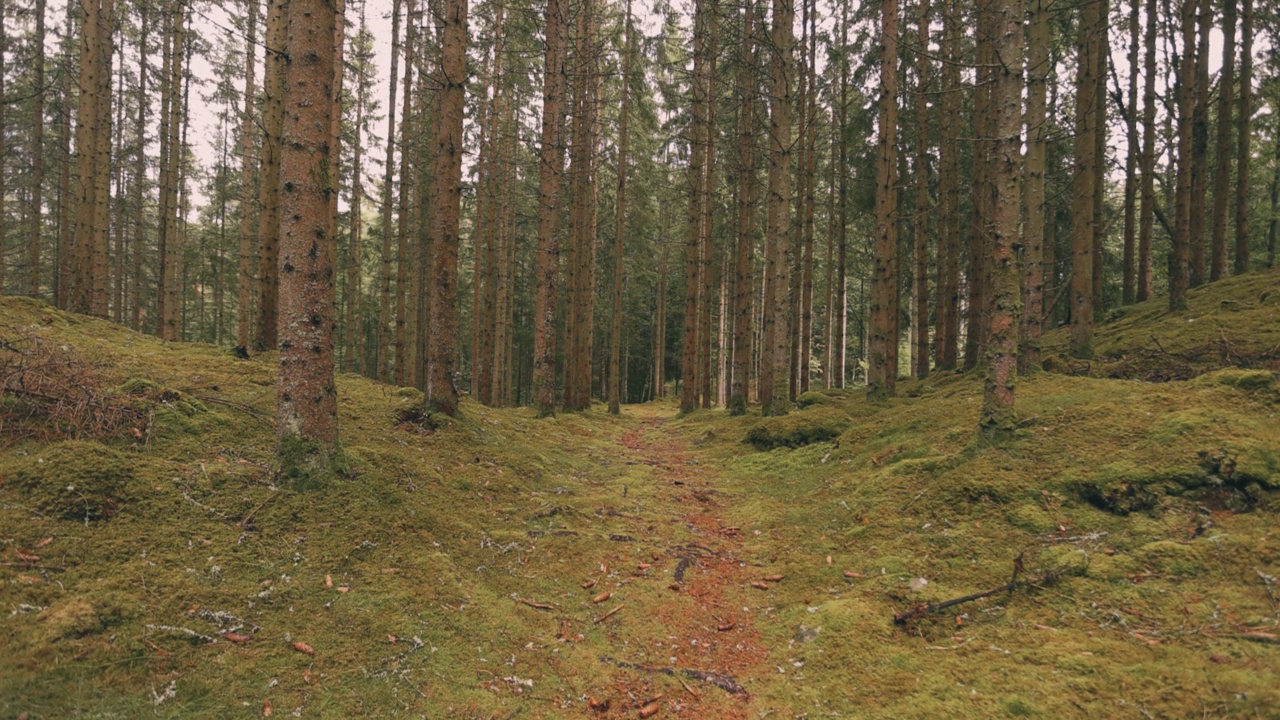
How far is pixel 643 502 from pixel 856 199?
15303 mm

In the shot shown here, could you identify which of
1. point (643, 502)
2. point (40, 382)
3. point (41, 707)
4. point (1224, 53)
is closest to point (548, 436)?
point (643, 502)

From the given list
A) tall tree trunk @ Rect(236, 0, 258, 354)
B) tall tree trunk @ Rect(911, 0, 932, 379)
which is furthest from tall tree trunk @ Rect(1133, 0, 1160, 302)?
tall tree trunk @ Rect(236, 0, 258, 354)

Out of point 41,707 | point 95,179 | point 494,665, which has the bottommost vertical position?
point 494,665

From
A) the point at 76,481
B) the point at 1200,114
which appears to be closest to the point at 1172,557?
the point at 76,481

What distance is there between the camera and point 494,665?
3434 millimetres

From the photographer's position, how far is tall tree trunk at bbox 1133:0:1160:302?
13.9 metres

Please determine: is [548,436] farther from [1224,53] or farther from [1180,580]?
[1224,53]

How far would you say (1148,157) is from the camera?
45.1 feet

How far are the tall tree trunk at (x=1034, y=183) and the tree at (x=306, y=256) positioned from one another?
8538 millimetres

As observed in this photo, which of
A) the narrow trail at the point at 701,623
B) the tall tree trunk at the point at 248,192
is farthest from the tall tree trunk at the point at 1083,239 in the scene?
the tall tree trunk at the point at 248,192

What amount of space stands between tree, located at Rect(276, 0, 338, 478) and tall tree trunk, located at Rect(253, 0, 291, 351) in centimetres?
646

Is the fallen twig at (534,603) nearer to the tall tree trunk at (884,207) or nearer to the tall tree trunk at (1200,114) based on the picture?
the tall tree trunk at (884,207)

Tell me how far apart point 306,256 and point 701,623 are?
15.8 feet

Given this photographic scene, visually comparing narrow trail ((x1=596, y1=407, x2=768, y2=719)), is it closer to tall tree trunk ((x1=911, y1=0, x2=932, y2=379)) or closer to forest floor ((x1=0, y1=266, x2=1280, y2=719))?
forest floor ((x1=0, y1=266, x2=1280, y2=719))
